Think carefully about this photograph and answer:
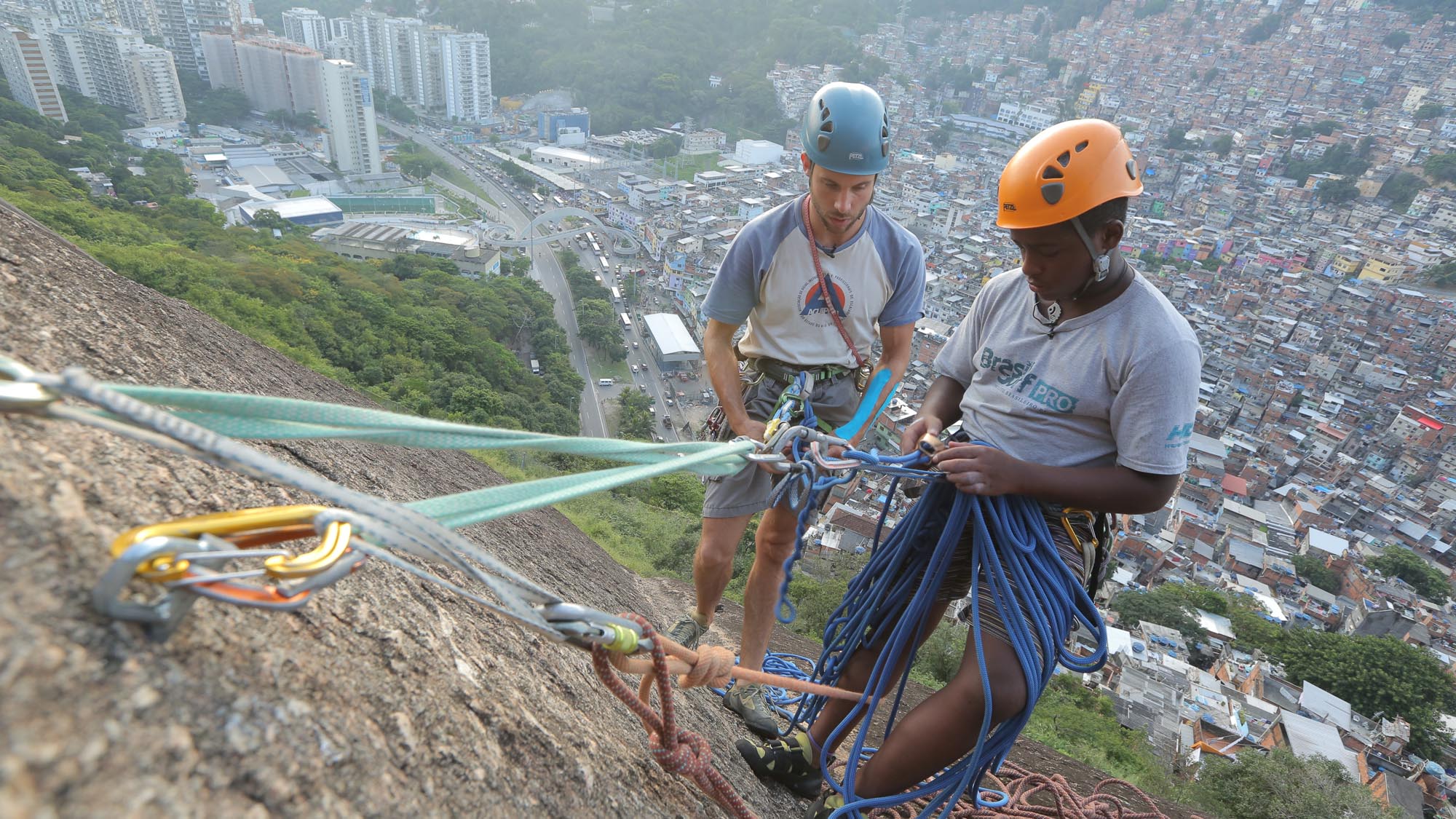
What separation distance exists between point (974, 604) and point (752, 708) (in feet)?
3.73

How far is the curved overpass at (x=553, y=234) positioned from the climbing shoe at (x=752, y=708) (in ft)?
119

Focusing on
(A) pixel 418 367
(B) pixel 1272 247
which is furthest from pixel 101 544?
(B) pixel 1272 247

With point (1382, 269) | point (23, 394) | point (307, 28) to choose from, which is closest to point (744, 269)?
point (23, 394)

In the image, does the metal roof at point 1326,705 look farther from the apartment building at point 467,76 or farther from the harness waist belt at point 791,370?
the apartment building at point 467,76

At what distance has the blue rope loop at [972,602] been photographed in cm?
163

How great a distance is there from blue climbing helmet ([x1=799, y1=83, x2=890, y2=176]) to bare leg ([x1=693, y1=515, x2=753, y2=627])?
1.13 metres

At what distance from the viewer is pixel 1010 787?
264 cm

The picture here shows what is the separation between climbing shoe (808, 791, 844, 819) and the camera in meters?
1.85

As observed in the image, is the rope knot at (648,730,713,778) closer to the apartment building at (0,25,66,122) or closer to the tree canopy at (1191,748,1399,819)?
the tree canopy at (1191,748,1399,819)

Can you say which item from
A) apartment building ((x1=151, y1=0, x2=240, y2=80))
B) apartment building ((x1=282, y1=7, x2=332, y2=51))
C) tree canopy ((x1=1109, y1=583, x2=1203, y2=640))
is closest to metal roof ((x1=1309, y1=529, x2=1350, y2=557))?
tree canopy ((x1=1109, y1=583, x2=1203, y2=640))

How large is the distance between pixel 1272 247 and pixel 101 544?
58489 mm

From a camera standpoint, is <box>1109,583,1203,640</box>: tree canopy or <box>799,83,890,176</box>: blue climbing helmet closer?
<box>799,83,890,176</box>: blue climbing helmet

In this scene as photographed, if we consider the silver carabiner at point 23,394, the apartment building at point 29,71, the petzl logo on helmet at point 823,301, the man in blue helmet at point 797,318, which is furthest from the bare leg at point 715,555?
the apartment building at point 29,71

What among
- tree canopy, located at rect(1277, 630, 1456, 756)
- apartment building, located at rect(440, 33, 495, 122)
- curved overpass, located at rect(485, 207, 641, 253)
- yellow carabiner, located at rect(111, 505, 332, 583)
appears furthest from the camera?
apartment building, located at rect(440, 33, 495, 122)
